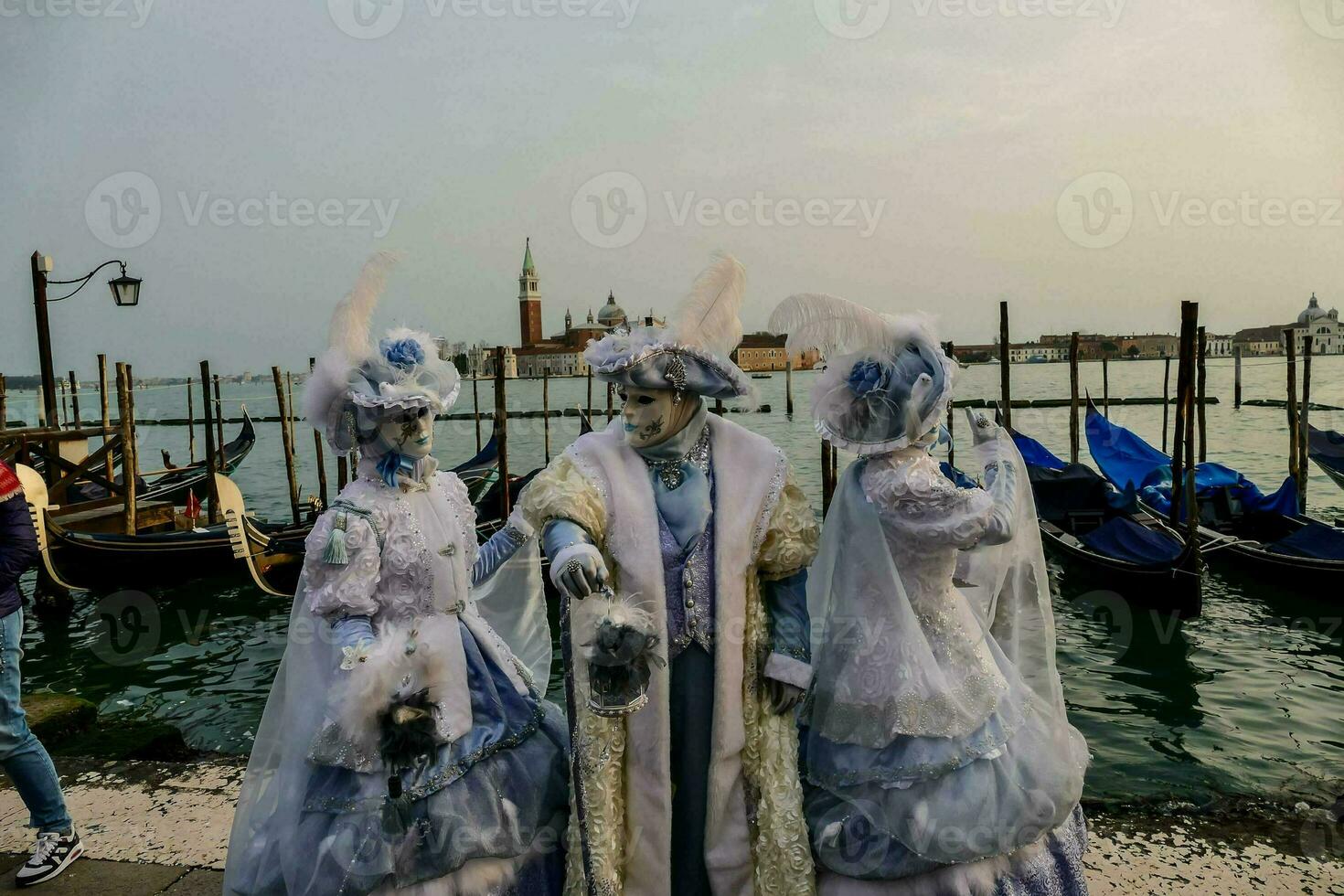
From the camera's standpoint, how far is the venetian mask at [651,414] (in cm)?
227

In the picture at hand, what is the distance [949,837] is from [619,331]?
1.43m

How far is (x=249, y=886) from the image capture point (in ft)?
7.14

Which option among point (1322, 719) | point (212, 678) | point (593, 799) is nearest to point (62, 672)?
point (212, 678)

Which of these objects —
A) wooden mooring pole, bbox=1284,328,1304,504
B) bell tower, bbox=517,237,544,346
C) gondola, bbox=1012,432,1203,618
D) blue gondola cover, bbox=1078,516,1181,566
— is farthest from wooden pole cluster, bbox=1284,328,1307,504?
bell tower, bbox=517,237,544,346

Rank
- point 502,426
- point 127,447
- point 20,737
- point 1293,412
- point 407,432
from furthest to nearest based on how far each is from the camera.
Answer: point 1293,412, point 127,447, point 502,426, point 20,737, point 407,432

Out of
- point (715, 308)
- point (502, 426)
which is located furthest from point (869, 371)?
point (502, 426)

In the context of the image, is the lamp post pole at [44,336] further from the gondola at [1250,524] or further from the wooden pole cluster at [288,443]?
the gondola at [1250,524]

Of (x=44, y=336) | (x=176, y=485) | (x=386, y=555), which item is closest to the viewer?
(x=386, y=555)

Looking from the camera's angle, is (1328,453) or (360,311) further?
(1328,453)

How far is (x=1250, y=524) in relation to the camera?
1089 cm

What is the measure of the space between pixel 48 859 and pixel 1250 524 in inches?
468

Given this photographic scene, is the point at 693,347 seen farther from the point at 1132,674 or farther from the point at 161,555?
the point at 161,555

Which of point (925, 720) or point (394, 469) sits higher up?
point (394, 469)

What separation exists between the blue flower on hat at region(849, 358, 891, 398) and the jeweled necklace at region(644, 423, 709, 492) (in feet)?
1.34
